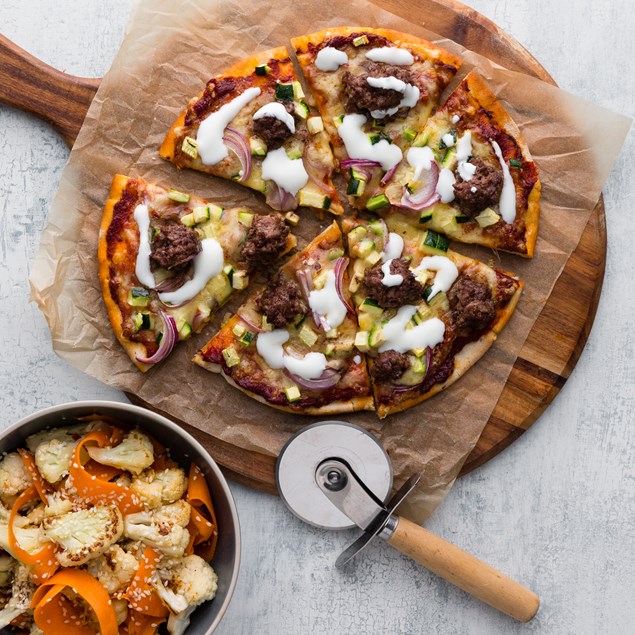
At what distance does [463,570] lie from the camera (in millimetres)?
5117

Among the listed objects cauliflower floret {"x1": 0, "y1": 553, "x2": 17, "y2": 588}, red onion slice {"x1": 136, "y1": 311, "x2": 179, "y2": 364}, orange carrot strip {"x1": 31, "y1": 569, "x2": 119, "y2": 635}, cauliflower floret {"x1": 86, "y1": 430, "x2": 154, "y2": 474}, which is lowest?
cauliflower floret {"x1": 0, "y1": 553, "x2": 17, "y2": 588}

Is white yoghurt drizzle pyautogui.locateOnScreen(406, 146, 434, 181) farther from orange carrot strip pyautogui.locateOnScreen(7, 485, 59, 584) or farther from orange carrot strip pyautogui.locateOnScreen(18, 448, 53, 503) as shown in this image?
orange carrot strip pyautogui.locateOnScreen(7, 485, 59, 584)

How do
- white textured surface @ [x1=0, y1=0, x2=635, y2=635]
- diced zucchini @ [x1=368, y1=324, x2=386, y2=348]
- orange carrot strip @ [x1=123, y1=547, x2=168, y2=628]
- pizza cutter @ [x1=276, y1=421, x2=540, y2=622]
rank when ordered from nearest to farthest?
orange carrot strip @ [x1=123, y1=547, x2=168, y2=628] < pizza cutter @ [x1=276, y1=421, x2=540, y2=622] < diced zucchini @ [x1=368, y1=324, x2=386, y2=348] < white textured surface @ [x1=0, y1=0, x2=635, y2=635]

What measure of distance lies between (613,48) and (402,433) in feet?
10.2

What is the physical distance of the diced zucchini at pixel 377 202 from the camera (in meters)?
5.34

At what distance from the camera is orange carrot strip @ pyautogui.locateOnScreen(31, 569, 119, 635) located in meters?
4.14

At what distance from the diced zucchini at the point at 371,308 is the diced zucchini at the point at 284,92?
1.50m

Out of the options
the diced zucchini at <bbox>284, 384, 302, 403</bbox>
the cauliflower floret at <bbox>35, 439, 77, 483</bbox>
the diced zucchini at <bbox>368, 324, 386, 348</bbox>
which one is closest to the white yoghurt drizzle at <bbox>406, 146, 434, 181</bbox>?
the diced zucchini at <bbox>368, 324, 386, 348</bbox>

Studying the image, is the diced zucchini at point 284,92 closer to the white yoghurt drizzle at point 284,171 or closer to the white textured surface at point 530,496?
the white yoghurt drizzle at point 284,171

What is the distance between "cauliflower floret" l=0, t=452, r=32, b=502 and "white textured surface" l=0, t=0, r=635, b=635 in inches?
33.7

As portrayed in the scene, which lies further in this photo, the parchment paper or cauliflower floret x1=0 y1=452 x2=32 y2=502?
the parchment paper

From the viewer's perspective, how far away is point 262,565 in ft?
17.8

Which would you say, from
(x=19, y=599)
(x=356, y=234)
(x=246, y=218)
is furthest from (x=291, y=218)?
(x=19, y=599)

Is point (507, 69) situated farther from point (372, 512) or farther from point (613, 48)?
point (372, 512)
